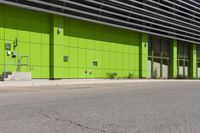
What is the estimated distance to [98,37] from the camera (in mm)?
38188

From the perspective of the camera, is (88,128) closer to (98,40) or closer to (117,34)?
(98,40)

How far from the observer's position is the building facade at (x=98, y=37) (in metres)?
30.5

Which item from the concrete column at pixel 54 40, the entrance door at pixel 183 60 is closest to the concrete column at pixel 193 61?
the entrance door at pixel 183 60

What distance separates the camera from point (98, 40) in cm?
3819

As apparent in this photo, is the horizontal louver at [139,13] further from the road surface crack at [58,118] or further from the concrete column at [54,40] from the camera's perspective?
the road surface crack at [58,118]

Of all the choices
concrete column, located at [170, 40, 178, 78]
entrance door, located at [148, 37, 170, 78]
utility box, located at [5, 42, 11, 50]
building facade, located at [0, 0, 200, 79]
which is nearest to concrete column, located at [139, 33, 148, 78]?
building facade, located at [0, 0, 200, 79]

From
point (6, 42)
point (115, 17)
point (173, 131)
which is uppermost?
point (115, 17)

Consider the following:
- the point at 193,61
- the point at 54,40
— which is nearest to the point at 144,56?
the point at 193,61

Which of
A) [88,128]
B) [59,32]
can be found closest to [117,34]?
[59,32]

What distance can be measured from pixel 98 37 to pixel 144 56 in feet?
27.4

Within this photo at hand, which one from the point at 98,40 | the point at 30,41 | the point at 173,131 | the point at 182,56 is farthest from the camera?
the point at 182,56

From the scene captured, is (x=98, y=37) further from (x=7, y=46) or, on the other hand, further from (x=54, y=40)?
(x=7, y=46)

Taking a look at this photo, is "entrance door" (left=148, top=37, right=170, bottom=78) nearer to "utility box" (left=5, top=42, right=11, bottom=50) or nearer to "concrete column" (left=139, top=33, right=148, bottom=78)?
"concrete column" (left=139, top=33, right=148, bottom=78)

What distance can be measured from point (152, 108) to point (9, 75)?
18.9 m
